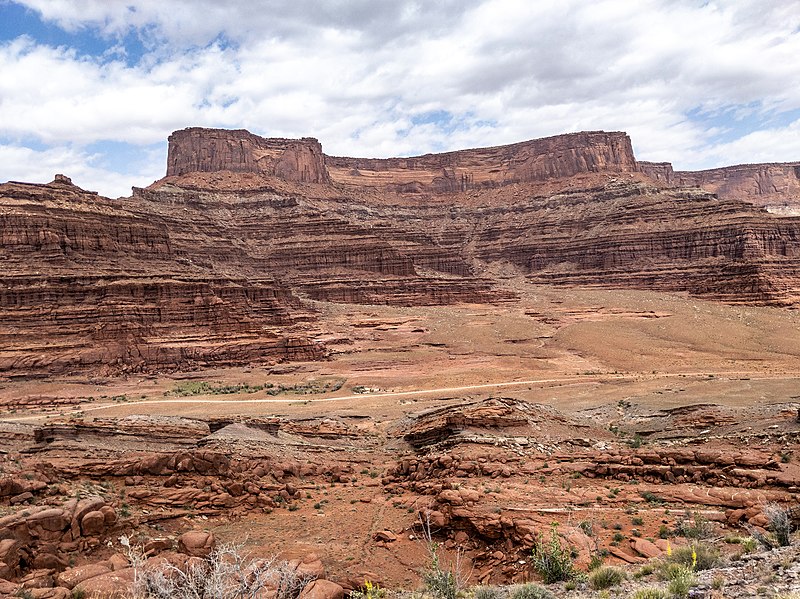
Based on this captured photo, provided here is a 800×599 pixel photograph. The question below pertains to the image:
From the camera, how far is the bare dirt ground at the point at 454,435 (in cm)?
1128

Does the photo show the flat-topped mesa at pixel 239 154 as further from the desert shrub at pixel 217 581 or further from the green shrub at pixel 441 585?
the green shrub at pixel 441 585

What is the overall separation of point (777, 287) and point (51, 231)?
7118cm

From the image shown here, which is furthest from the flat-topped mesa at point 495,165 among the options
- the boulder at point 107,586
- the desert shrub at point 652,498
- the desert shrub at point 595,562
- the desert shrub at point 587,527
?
the boulder at point 107,586

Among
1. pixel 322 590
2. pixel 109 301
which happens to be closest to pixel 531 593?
pixel 322 590

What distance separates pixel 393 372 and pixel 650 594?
121 ft

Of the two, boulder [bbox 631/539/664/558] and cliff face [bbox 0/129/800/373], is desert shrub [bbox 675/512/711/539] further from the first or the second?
cliff face [bbox 0/129/800/373]

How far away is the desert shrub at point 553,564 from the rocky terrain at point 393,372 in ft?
1.67

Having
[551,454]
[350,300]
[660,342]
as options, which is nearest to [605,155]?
[350,300]

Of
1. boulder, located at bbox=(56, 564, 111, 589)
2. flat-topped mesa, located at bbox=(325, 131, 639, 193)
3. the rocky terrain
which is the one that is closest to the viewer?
boulder, located at bbox=(56, 564, 111, 589)

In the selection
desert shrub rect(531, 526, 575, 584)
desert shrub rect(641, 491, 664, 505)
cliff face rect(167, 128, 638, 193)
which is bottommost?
desert shrub rect(641, 491, 664, 505)

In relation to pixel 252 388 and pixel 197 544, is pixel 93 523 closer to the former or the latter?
pixel 197 544

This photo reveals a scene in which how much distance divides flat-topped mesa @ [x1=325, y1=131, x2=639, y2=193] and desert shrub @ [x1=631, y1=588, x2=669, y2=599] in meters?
110

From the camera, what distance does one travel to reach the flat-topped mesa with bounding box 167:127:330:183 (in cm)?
10094

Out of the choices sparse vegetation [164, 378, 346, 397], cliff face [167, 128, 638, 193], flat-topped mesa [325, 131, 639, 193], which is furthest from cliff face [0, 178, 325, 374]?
flat-topped mesa [325, 131, 639, 193]
